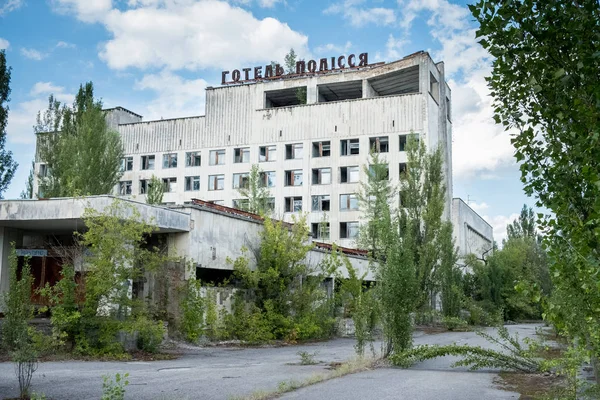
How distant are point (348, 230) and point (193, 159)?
57.3 ft

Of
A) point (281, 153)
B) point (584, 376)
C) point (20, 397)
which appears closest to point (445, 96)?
point (281, 153)

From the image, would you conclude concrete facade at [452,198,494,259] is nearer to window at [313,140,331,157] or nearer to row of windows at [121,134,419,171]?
row of windows at [121,134,419,171]

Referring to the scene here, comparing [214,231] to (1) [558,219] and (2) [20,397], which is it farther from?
(1) [558,219]

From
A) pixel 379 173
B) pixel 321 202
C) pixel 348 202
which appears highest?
pixel 379 173

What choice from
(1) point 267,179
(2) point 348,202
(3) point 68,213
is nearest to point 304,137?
(1) point 267,179

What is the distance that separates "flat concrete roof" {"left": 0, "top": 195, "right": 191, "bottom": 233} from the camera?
20100 mm

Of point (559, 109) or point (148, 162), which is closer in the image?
point (559, 109)

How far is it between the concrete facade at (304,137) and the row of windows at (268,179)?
99 mm

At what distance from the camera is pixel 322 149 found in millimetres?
58938

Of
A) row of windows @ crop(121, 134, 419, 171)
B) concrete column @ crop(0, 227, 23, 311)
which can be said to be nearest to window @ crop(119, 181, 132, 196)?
row of windows @ crop(121, 134, 419, 171)

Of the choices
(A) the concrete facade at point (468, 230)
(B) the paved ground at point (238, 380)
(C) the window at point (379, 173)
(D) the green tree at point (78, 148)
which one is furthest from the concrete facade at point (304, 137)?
(B) the paved ground at point (238, 380)

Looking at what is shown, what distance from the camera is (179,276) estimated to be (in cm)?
2134

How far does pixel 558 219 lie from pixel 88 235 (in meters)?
14.0

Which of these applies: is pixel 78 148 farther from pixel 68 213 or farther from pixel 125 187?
pixel 125 187
